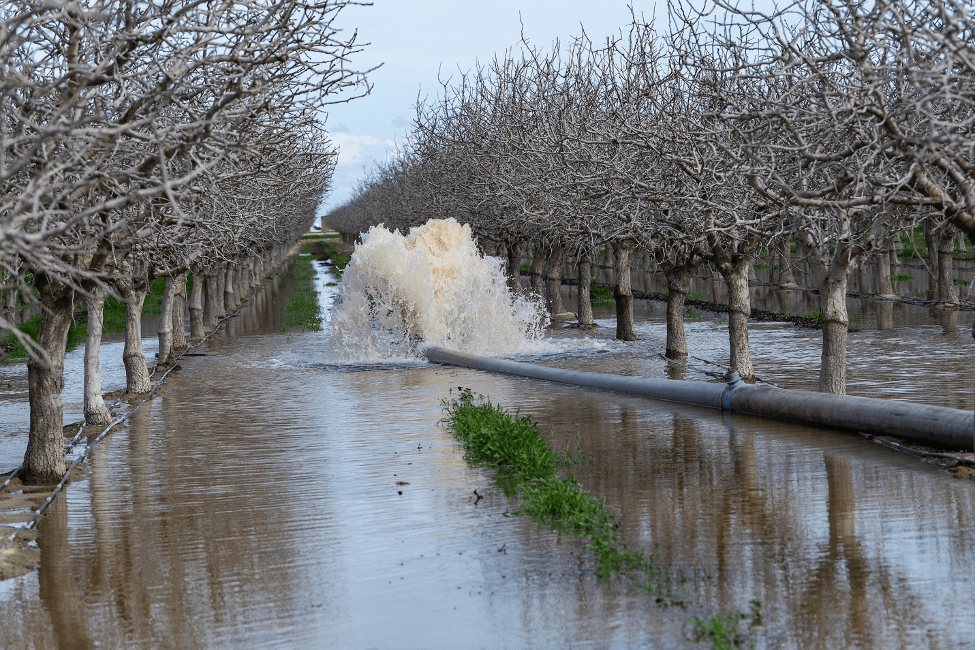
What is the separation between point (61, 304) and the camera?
11633 millimetres

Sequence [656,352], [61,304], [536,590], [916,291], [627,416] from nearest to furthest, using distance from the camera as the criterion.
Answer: [536,590] < [61,304] < [627,416] < [656,352] < [916,291]

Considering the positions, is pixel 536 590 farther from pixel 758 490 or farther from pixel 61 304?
pixel 61 304

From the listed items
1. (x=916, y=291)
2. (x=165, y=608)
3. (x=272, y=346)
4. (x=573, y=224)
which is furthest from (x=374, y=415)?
(x=916, y=291)

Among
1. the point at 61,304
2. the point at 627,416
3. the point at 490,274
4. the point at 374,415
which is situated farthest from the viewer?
the point at 490,274

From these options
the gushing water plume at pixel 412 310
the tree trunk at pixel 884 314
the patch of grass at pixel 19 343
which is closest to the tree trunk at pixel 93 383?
the gushing water plume at pixel 412 310

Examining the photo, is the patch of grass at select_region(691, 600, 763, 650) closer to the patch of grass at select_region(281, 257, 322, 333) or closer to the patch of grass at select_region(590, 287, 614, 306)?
the patch of grass at select_region(281, 257, 322, 333)

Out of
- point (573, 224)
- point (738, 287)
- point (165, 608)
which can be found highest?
point (573, 224)

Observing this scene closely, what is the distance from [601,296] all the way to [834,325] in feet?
102

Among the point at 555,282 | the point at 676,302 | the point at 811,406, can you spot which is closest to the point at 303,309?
the point at 555,282

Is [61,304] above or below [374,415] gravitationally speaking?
above

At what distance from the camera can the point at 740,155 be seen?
11.2 m

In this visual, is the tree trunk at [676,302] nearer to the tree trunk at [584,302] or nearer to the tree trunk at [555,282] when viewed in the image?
the tree trunk at [584,302]

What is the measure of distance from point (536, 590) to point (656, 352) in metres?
17.6

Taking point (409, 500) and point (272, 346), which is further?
point (272, 346)
